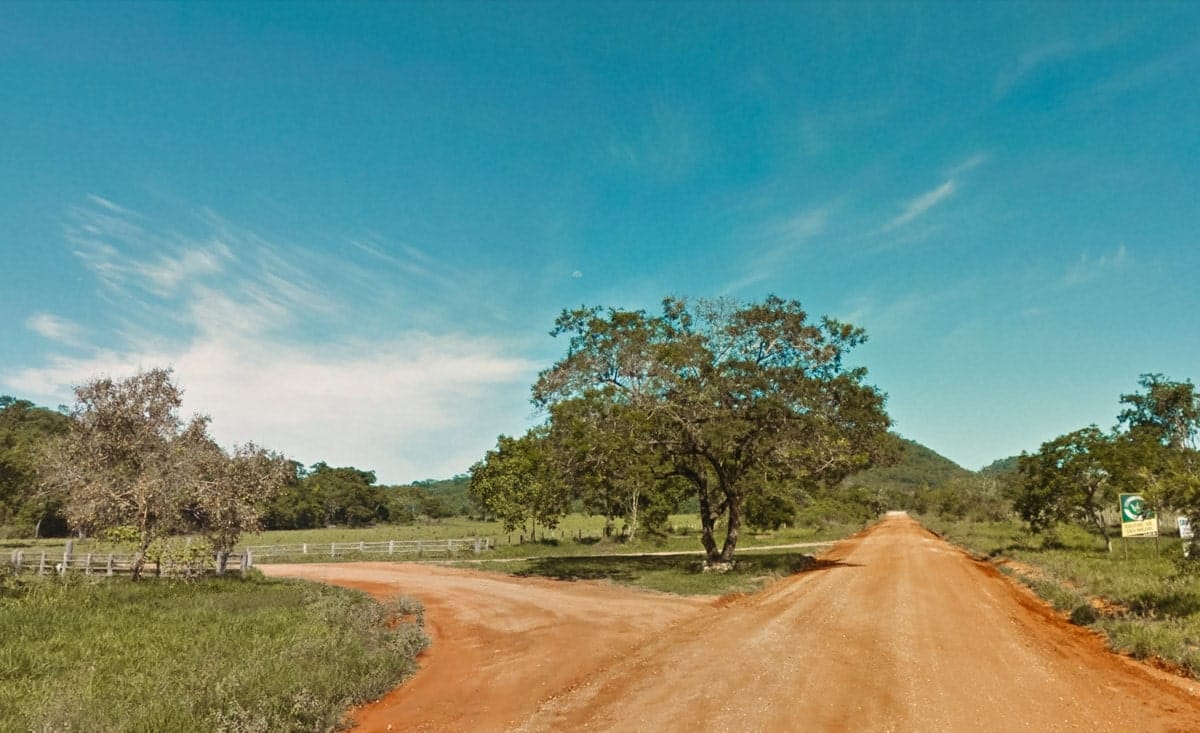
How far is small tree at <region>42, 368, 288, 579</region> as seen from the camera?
72.8 feet

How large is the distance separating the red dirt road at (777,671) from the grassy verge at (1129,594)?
→ 2.32 ft

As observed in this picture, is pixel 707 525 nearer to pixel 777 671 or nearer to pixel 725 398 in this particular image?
pixel 725 398

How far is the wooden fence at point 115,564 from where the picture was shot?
82.8ft

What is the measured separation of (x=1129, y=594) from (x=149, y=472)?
3220cm

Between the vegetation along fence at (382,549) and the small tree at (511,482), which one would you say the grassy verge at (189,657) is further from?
the small tree at (511,482)

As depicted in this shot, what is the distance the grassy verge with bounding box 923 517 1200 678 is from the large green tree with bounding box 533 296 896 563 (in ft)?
28.7

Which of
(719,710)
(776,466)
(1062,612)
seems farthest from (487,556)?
(719,710)

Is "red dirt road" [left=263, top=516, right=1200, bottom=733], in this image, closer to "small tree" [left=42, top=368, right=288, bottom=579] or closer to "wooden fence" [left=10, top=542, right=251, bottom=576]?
"small tree" [left=42, top=368, right=288, bottom=579]

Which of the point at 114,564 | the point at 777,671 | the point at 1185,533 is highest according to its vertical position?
the point at 1185,533

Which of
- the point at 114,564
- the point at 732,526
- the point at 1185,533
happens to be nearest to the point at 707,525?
the point at 732,526

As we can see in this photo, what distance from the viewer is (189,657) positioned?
12.0 meters

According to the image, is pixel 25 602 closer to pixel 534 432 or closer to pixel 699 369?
pixel 534 432

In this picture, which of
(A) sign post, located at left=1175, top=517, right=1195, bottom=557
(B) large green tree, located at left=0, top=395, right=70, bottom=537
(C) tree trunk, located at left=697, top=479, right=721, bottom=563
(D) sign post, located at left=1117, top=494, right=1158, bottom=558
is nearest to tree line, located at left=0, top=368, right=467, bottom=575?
(C) tree trunk, located at left=697, top=479, right=721, bottom=563

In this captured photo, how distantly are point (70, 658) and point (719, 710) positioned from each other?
470 inches
